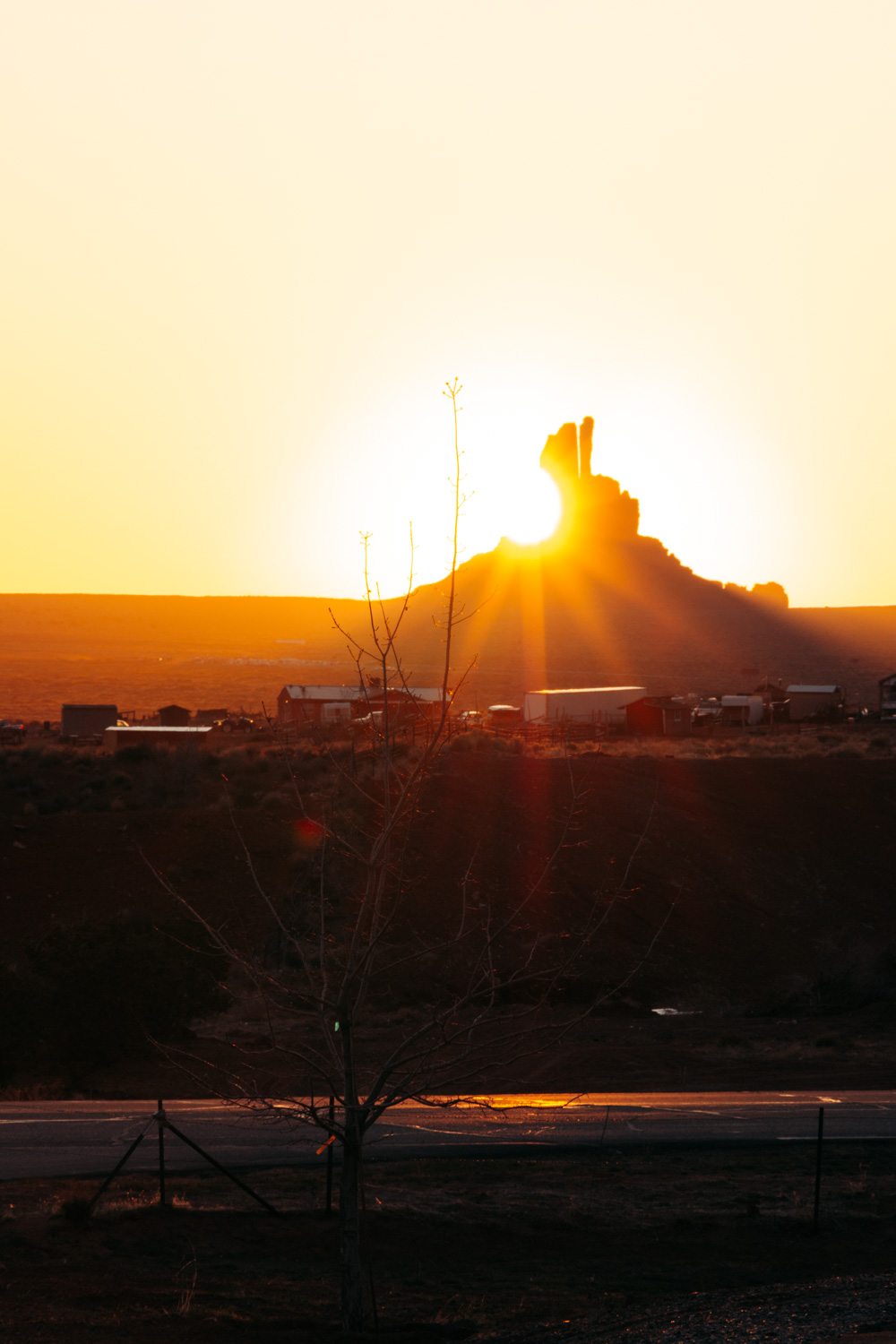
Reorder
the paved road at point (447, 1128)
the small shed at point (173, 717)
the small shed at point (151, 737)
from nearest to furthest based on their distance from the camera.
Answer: the paved road at point (447, 1128) → the small shed at point (151, 737) → the small shed at point (173, 717)

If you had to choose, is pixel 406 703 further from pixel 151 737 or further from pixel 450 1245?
pixel 151 737

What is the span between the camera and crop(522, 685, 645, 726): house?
63.8 meters

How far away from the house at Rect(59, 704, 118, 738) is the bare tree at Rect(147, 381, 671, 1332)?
28111 millimetres

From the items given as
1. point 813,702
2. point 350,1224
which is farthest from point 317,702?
point 350,1224

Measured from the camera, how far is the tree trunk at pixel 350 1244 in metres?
7.03

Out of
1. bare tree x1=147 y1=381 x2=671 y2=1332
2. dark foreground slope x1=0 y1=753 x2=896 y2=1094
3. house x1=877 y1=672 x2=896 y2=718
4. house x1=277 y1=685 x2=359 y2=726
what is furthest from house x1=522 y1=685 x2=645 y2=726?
bare tree x1=147 y1=381 x2=671 y2=1332

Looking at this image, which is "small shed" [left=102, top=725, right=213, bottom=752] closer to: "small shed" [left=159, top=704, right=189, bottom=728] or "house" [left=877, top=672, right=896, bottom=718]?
"small shed" [left=159, top=704, right=189, bottom=728]

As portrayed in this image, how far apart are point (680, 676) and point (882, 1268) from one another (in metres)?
89.6

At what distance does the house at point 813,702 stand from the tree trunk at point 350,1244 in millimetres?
65885

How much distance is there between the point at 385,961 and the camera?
24922mm

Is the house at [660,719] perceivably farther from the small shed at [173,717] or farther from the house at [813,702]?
the small shed at [173,717]

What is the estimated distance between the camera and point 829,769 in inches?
1761

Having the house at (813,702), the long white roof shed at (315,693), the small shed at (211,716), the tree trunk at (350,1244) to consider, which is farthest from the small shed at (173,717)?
the tree trunk at (350,1244)

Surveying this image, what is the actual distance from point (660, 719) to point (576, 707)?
15.8 feet
